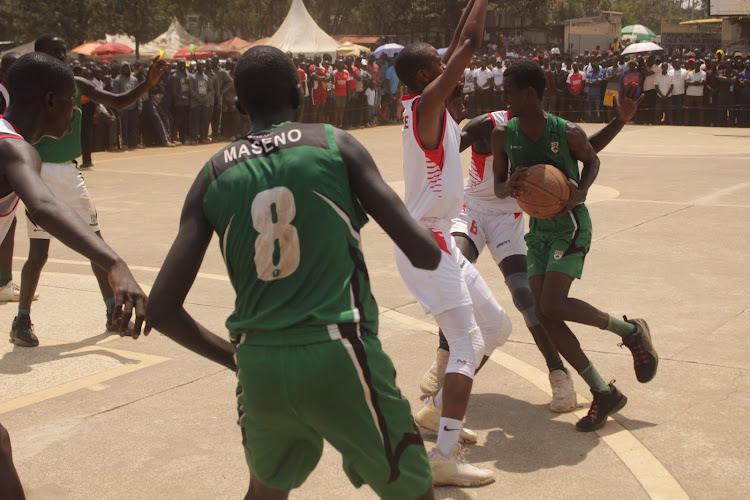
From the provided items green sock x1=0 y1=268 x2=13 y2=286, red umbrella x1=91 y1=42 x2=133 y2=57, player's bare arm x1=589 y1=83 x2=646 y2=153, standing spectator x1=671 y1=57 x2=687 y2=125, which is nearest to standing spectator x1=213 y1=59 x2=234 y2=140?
standing spectator x1=671 y1=57 x2=687 y2=125

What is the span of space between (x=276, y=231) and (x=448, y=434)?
5.65ft

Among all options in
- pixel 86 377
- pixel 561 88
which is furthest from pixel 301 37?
pixel 86 377

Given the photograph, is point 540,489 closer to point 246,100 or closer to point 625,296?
point 246,100

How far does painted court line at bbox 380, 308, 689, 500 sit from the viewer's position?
12.5 ft

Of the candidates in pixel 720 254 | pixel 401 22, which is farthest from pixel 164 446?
pixel 401 22

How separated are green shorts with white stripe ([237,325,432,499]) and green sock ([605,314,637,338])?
2421 mm

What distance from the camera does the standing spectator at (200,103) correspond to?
20453 mm

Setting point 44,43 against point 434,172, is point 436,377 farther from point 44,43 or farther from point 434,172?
point 44,43

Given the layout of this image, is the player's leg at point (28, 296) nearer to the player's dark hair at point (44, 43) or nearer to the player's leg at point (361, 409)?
the player's dark hair at point (44, 43)

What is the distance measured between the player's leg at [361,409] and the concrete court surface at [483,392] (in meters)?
1.38

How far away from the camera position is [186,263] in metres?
2.54

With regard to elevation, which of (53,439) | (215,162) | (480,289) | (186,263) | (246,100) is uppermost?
(246,100)

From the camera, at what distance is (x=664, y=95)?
77.0 ft

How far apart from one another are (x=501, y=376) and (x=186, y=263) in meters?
3.17
